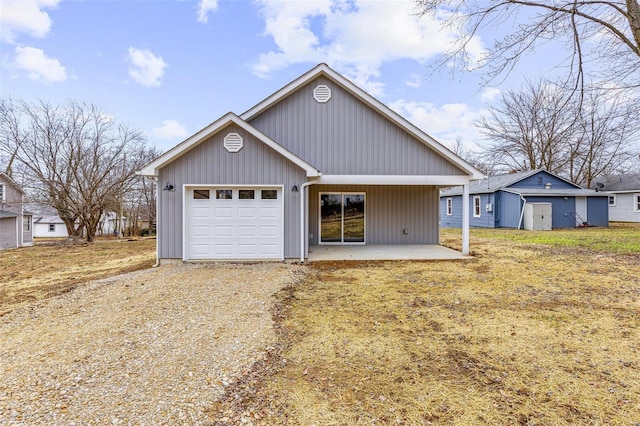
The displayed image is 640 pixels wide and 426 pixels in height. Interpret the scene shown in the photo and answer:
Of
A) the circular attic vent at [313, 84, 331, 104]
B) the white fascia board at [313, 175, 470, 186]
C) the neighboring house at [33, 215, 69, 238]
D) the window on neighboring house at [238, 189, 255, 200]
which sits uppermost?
the circular attic vent at [313, 84, 331, 104]

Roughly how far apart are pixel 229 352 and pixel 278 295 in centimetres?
229

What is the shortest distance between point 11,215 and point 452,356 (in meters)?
25.2

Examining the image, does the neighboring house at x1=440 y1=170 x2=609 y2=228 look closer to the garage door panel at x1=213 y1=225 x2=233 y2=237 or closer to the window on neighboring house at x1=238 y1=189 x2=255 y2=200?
the window on neighboring house at x1=238 y1=189 x2=255 y2=200

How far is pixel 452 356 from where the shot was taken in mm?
3533

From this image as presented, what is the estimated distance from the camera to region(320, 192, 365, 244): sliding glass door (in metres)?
12.3

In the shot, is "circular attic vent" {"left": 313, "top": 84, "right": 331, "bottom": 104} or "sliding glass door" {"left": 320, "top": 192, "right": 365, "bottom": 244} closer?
"circular attic vent" {"left": 313, "top": 84, "right": 331, "bottom": 104}

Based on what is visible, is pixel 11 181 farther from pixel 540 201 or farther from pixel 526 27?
pixel 540 201

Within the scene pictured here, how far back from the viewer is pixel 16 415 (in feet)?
8.09

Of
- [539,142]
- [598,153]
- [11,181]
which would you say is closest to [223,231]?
[11,181]

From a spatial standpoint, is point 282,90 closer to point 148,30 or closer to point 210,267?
point 210,267

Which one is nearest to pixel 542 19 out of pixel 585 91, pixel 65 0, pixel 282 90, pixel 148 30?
pixel 585 91

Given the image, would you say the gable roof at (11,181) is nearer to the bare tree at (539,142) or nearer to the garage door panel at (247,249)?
the garage door panel at (247,249)

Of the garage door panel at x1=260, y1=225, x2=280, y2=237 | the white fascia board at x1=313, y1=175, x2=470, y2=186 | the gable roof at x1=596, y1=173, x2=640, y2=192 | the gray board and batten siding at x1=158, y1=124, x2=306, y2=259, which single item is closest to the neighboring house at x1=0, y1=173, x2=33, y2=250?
the gray board and batten siding at x1=158, y1=124, x2=306, y2=259

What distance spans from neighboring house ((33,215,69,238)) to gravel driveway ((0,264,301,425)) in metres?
41.3
